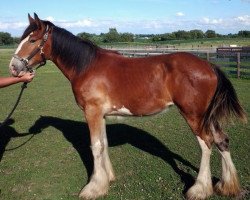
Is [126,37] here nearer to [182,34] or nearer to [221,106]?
[182,34]

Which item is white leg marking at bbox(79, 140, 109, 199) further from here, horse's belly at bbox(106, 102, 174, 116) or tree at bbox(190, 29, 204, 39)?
tree at bbox(190, 29, 204, 39)

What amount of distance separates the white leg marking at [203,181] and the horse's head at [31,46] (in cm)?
276

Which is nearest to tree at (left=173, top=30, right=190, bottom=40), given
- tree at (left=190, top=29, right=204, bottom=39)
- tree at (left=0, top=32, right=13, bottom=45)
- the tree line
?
the tree line

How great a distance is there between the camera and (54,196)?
514cm

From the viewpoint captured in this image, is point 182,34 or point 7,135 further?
point 182,34

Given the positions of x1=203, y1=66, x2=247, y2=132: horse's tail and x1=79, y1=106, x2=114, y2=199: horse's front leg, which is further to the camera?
x1=79, y1=106, x2=114, y2=199: horse's front leg

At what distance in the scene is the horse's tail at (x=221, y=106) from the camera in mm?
4617

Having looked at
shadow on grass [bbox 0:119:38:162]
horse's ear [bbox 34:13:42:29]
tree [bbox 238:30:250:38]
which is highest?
horse's ear [bbox 34:13:42:29]

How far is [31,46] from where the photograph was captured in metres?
5.08

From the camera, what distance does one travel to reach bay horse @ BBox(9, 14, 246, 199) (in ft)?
15.3

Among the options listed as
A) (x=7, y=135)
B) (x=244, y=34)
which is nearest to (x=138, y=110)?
(x=7, y=135)

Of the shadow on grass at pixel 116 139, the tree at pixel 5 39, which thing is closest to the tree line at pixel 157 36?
the tree at pixel 5 39

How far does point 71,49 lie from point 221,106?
2.43 m

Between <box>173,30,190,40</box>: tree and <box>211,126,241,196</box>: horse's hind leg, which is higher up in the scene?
<box>173,30,190,40</box>: tree
